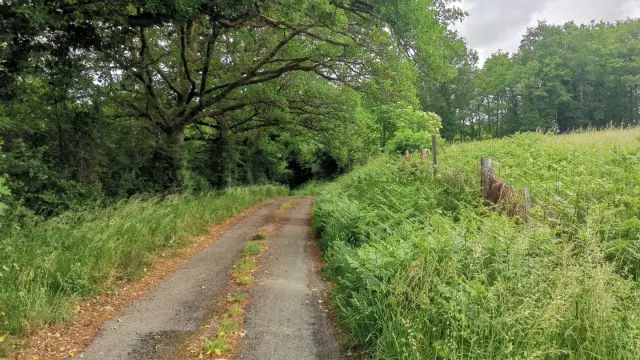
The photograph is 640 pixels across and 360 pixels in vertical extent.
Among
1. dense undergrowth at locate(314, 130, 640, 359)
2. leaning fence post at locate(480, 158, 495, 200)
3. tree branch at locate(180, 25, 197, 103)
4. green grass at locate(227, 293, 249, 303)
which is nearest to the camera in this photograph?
dense undergrowth at locate(314, 130, 640, 359)

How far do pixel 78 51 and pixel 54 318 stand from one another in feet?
24.7

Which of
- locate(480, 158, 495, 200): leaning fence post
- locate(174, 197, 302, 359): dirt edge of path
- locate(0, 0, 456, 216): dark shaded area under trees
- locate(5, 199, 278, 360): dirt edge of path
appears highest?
locate(0, 0, 456, 216): dark shaded area under trees

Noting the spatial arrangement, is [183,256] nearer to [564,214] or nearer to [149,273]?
[149,273]

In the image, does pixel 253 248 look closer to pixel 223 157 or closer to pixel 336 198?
pixel 336 198

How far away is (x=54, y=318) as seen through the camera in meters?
4.59

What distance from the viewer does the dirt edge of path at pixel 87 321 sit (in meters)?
4.04

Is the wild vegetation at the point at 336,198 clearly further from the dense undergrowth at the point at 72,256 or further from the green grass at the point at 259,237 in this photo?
the green grass at the point at 259,237

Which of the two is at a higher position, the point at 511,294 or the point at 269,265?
the point at 511,294

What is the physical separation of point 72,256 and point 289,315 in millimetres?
3577

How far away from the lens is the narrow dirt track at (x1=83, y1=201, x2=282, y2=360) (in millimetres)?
4203

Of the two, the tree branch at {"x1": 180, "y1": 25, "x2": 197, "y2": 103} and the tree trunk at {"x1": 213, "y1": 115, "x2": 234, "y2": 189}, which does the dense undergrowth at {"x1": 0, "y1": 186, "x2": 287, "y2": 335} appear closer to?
the tree branch at {"x1": 180, "y1": 25, "x2": 197, "y2": 103}

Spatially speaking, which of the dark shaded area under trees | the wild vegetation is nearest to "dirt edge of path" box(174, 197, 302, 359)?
the wild vegetation

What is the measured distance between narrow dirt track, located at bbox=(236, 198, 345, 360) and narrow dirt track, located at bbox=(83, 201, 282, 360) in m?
0.72

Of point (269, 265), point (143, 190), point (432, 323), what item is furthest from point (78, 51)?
point (432, 323)
